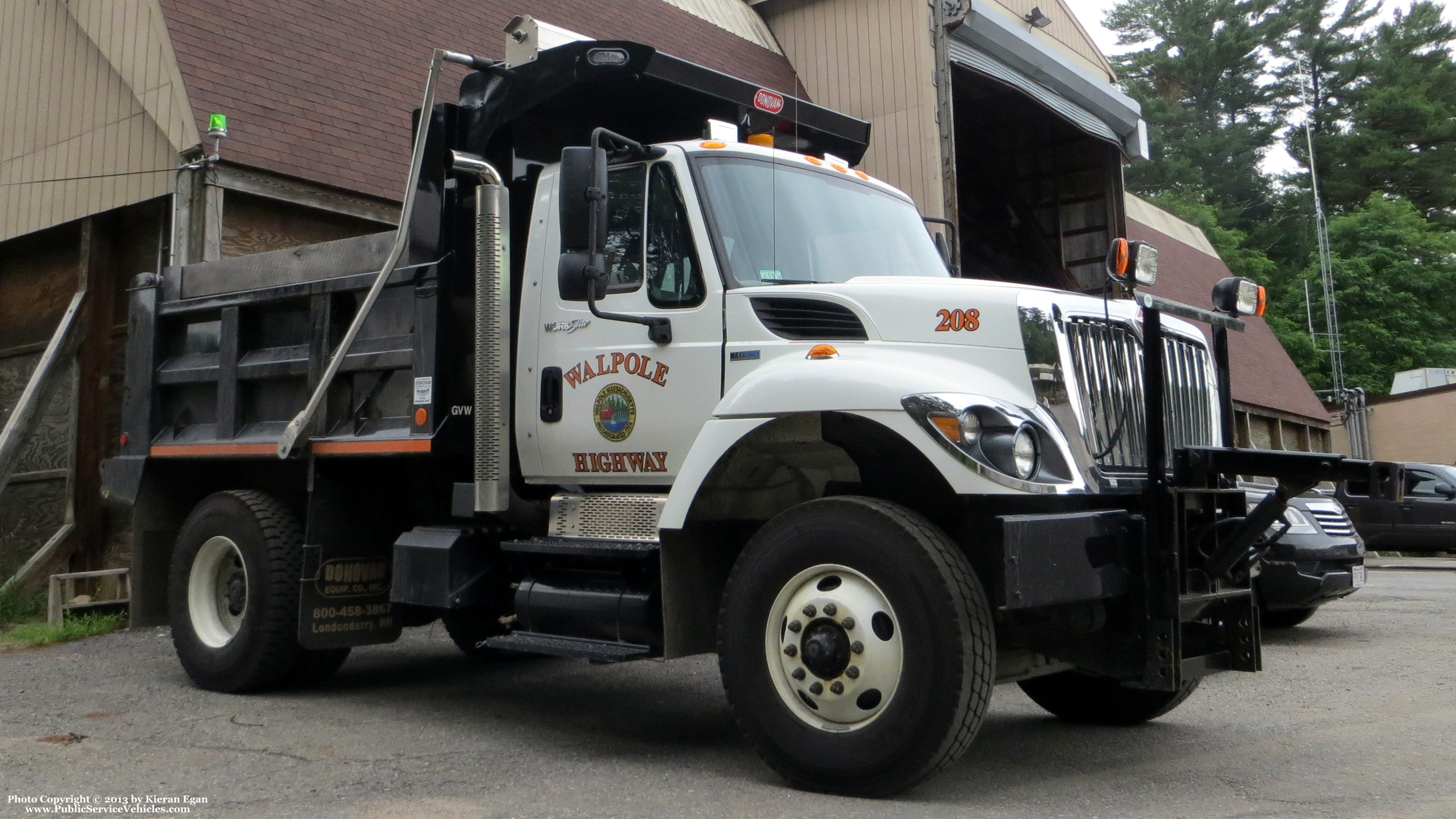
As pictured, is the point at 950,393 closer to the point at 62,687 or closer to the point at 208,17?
the point at 62,687

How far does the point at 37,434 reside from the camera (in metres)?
12.2

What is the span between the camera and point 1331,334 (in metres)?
32.8

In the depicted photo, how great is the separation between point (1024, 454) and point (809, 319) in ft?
3.90

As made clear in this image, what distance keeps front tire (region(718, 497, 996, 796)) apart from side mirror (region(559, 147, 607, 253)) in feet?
4.75

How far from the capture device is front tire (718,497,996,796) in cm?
470

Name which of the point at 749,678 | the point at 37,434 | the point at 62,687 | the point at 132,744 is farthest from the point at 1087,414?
the point at 37,434

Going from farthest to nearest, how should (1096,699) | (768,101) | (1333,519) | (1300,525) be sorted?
(1333,519) < (1300,525) < (768,101) < (1096,699)

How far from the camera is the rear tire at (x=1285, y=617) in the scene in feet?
34.8

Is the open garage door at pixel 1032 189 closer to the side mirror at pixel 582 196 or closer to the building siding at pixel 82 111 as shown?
the building siding at pixel 82 111

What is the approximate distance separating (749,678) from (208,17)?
9.24 metres

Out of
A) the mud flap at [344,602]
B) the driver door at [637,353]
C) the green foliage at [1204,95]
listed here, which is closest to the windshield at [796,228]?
the driver door at [637,353]

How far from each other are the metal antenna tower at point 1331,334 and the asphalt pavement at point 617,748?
494 inches

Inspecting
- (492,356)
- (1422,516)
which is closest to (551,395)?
(492,356)

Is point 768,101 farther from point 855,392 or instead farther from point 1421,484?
point 1421,484
